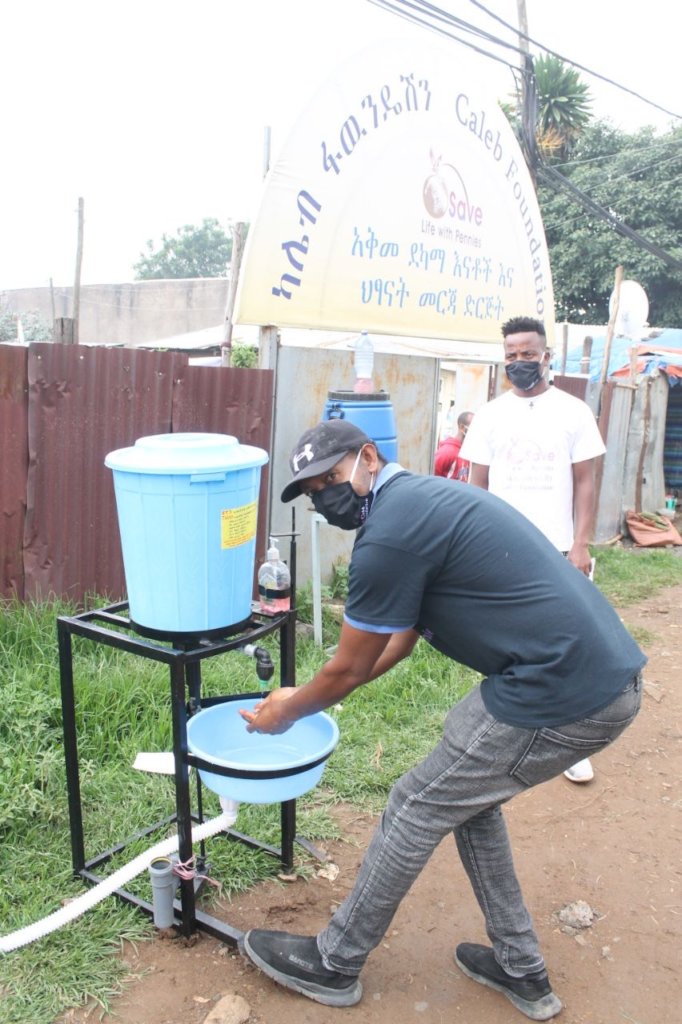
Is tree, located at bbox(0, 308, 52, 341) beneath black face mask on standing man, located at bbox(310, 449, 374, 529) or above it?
above

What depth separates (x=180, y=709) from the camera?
2428 mm

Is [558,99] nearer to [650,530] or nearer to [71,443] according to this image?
[650,530]

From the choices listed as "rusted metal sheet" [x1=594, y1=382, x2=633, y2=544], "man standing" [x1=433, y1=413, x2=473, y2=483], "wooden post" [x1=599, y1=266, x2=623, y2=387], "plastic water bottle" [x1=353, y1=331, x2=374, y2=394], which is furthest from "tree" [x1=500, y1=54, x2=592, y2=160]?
"plastic water bottle" [x1=353, y1=331, x2=374, y2=394]

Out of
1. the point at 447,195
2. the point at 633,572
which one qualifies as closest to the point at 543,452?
the point at 447,195

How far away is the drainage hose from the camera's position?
7.88 feet

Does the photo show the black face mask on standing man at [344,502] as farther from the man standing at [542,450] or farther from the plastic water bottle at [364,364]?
the plastic water bottle at [364,364]

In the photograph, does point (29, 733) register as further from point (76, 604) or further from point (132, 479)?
point (132, 479)

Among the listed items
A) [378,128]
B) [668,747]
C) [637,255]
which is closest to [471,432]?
[668,747]

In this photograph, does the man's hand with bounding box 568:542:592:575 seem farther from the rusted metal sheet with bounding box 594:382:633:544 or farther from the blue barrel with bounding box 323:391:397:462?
the rusted metal sheet with bounding box 594:382:633:544

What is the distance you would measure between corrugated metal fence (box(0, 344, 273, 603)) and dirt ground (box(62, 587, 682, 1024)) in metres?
2.03

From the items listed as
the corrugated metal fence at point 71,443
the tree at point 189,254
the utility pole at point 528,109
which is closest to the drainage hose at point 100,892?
the corrugated metal fence at point 71,443

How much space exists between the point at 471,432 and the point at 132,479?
208cm

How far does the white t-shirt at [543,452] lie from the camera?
374 cm

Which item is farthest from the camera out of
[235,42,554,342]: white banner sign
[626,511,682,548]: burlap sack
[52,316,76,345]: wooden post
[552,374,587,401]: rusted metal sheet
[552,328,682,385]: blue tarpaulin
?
[552,328,682,385]: blue tarpaulin
